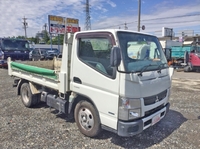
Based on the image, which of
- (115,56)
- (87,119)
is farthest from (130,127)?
(115,56)

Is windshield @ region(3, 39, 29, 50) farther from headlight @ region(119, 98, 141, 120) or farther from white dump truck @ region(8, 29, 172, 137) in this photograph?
headlight @ region(119, 98, 141, 120)

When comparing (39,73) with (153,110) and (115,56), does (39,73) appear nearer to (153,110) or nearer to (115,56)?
(115,56)

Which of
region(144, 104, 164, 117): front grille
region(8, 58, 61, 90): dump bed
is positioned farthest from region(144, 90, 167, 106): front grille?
region(8, 58, 61, 90): dump bed

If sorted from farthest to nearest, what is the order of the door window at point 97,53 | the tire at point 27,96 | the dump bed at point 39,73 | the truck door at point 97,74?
the tire at point 27,96 → the dump bed at point 39,73 → the door window at point 97,53 → the truck door at point 97,74

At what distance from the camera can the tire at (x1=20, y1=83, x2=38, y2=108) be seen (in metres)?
5.14

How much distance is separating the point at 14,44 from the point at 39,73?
10.7 m

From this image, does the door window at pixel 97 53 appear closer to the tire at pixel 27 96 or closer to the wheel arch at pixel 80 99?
the wheel arch at pixel 80 99

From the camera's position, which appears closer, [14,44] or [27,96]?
[27,96]

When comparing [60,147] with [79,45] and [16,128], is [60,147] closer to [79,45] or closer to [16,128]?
[16,128]

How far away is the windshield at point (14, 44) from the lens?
13.2 meters

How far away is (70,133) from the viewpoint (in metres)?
3.76

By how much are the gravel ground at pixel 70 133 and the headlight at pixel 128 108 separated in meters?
0.82

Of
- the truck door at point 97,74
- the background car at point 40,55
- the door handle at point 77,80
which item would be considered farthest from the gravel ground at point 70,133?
the background car at point 40,55

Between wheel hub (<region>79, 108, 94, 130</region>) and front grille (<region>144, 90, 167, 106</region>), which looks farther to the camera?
wheel hub (<region>79, 108, 94, 130</region>)
